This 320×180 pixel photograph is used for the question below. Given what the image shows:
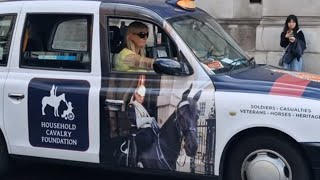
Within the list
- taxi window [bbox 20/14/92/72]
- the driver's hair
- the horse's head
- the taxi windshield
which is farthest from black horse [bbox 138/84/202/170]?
taxi window [bbox 20/14/92/72]

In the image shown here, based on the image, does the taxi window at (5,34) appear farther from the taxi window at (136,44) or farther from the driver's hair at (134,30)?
the driver's hair at (134,30)

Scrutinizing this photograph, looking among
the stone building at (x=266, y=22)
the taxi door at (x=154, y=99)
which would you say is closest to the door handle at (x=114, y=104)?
the taxi door at (x=154, y=99)

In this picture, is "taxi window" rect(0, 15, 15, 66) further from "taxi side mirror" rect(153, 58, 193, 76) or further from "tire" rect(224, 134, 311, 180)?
"tire" rect(224, 134, 311, 180)

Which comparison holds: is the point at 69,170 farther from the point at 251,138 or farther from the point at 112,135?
the point at 251,138

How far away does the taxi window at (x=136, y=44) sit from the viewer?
17.2 ft

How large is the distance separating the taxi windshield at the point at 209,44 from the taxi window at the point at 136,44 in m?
0.17

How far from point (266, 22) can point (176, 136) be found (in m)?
8.02

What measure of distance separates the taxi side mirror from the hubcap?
2.92 ft

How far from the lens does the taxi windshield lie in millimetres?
5162

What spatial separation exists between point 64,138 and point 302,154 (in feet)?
6.94

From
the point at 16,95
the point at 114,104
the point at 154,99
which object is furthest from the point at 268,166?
the point at 16,95

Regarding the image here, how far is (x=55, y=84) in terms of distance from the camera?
545cm

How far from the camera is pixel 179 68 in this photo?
5.00m

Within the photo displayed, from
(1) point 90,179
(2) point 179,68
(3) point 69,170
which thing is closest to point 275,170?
(2) point 179,68
